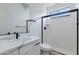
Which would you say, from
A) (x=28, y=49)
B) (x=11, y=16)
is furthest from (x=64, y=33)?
(x=11, y=16)

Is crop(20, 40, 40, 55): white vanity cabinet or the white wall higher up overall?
the white wall

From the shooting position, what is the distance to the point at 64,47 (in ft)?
5.19

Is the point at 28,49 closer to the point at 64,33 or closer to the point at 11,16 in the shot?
the point at 11,16

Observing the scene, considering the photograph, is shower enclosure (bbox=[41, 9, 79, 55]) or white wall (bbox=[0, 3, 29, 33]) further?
shower enclosure (bbox=[41, 9, 79, 55])

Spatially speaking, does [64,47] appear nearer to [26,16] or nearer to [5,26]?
[26,16]

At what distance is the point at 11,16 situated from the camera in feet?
4.37

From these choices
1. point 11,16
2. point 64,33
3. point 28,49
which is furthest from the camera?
point 64,33

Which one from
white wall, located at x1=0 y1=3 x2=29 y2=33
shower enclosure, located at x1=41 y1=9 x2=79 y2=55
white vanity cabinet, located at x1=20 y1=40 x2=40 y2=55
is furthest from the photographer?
shower enclosure, located at x1=41 y1=9 x2=79 y2=55

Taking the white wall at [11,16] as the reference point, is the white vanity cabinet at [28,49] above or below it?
below

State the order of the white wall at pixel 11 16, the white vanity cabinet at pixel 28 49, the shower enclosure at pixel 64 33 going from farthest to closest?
the shower enclosure at pixel 64 33
the white wall at pixel 11 16
the white vanity cabinet at pixel 28 49

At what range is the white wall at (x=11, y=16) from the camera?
3.97 feet

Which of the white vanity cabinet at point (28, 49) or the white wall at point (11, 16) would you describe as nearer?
the white vanity cabinet at point (28, 49)

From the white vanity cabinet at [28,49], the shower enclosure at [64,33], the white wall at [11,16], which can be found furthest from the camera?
the shower enclosure at [64,33]

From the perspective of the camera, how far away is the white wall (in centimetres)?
121
